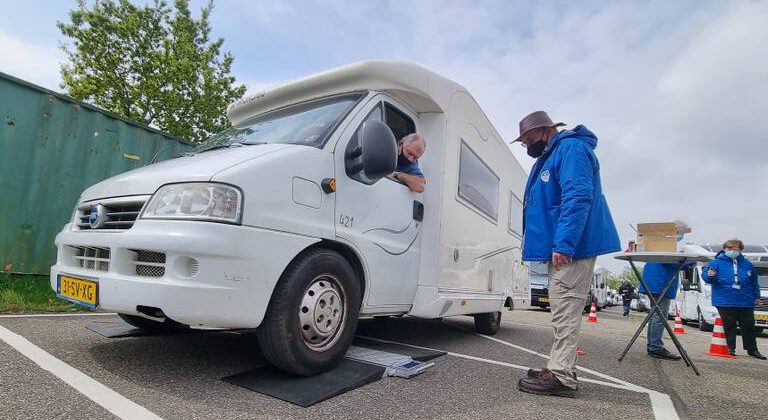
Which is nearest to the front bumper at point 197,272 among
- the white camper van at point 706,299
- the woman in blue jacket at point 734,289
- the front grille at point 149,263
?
the front grille at point 149,263

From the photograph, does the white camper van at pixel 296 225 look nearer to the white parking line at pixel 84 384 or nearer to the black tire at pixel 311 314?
the black tire at pixel 311 314

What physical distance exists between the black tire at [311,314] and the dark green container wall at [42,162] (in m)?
3.57

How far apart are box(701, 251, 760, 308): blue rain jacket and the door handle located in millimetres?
5452

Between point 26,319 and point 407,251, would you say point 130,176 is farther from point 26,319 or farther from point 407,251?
point 26,319

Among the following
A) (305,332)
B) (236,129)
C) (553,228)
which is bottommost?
(305,332)

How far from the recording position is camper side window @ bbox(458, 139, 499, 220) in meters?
4.47

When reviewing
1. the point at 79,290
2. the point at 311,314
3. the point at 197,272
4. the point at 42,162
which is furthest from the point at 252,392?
the point at 42,162

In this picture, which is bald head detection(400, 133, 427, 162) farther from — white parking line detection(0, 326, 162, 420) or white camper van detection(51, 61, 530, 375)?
white parking line detection(0, 326, 162, 420)

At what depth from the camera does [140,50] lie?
1725 cm

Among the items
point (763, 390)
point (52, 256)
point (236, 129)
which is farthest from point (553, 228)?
point (52, 256)

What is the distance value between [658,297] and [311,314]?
4.27 metres

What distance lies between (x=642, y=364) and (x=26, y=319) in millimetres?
5928

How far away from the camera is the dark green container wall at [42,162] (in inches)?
204

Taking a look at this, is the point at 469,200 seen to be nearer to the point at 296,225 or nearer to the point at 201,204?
the point at 296,225
